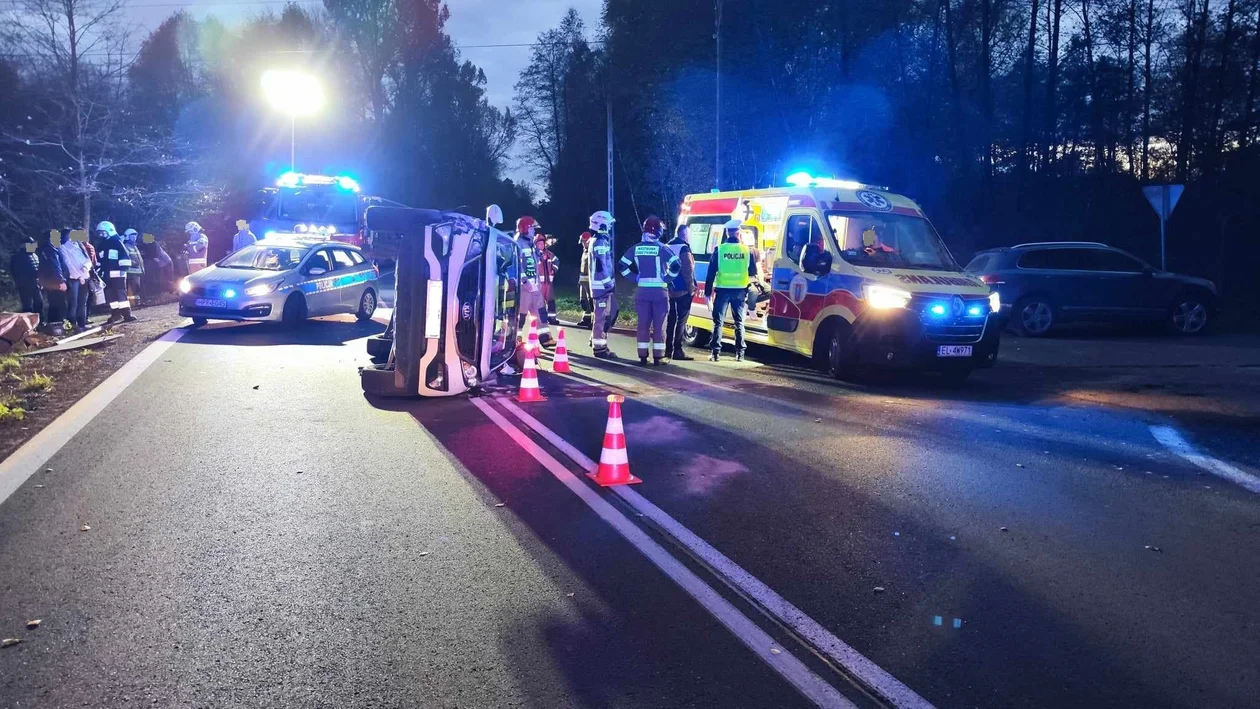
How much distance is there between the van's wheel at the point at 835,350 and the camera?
11.7 meters

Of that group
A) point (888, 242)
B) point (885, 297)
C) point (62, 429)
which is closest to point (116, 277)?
point (62, 429)

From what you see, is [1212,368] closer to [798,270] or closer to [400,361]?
[798,270]

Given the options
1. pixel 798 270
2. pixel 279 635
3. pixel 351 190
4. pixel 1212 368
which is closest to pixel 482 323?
pixel 798 270

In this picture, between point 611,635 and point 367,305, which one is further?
point 367,305

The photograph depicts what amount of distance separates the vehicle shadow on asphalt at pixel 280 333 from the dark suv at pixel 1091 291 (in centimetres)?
1138

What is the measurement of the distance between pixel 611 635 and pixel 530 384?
248 inches

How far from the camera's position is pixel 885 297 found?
11.3 meters

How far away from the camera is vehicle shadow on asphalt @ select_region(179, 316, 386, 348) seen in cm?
1527

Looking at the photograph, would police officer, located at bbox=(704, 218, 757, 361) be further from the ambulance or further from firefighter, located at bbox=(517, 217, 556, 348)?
firefighter, located at bbox=(517, 217, 556, 348)

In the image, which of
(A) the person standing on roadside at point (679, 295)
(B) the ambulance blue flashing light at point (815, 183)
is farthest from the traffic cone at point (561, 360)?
(B) the ambulance blue flashing light at point (815, 183)

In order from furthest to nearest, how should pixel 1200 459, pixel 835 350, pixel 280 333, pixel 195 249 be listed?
pixel 195 249
pixel 280 333
pixel 835 350
pixel 1200 459

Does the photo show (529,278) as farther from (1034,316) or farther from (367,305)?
(1034,316)

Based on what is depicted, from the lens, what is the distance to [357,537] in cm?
561

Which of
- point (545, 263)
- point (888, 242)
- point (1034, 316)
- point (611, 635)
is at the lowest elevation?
point (611, 635)
